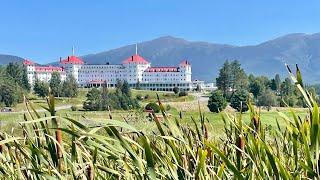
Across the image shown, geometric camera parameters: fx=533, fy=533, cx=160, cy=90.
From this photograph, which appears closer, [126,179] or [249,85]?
[126,179]

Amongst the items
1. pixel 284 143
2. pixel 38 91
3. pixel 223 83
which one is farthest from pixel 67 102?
pixel 284 143

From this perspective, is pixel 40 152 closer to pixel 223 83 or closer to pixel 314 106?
pixel 314 106

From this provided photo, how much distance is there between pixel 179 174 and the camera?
160 cm

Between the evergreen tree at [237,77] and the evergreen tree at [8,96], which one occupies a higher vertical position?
the evergreen tree at [237,77]

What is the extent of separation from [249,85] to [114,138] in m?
178

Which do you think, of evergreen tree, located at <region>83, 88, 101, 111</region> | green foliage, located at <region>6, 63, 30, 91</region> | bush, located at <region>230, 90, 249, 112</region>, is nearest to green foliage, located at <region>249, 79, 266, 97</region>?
evergreen tree, located at <region>83, 88, 101, 111</region>

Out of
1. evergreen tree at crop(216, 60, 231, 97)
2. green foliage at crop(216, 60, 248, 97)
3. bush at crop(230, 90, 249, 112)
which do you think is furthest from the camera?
evergreen tree at crop(216, 60, 231, 97)

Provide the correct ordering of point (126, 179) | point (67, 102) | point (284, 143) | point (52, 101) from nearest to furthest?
1. point (52, 101)
2. point (126, 179)
3. point (284, 143)
4. point (67, 102)

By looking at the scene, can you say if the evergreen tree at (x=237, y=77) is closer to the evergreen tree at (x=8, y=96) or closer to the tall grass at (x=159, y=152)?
the evergreen tree at (x=8, y=96)

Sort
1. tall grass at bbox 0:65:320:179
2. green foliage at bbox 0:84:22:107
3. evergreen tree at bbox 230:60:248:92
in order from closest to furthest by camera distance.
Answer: tall grass at bbox 0:65:320:179 < green foliage at bbox 0:84:22:107 < evergreen tree at bbox 230:60:248:92

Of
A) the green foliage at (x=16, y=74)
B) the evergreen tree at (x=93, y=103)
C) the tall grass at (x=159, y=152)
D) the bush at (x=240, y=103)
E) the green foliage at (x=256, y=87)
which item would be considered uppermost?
the green foliage at (x=16, y=74)

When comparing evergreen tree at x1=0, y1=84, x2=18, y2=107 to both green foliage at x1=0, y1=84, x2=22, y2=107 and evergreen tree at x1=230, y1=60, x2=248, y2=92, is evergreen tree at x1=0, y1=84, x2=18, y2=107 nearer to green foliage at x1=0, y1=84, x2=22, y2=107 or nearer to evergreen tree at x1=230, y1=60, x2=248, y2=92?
green foliage at x1=0, y1=84, x2=22, y2=107

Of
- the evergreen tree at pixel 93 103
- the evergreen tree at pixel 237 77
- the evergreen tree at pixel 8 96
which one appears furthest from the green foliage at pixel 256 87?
the evergreen tree at pixel 8 96

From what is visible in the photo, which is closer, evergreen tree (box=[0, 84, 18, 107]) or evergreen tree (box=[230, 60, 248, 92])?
evergreen tree (box=[0, 84, 18, 107])
